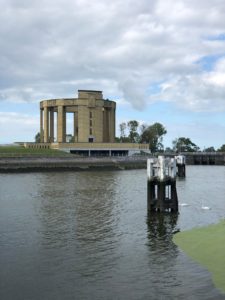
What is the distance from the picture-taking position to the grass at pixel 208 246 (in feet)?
51.4

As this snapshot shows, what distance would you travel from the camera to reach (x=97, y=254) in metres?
18.4

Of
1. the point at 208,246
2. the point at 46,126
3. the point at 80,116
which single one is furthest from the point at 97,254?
the point at 46,126

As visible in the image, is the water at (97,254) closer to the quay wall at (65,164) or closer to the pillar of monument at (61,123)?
the quay wall at (65,164)

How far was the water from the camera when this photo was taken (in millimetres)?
Answer: 13867

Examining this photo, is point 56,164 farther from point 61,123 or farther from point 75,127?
point 75,127

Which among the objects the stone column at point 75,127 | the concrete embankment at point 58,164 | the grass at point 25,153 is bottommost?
the concrete embankment at point 58,164

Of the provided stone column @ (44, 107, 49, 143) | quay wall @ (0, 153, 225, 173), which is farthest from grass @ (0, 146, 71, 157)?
stone column @ (44, 107, 49, 143)

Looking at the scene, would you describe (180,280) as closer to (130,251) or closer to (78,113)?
(130,251)

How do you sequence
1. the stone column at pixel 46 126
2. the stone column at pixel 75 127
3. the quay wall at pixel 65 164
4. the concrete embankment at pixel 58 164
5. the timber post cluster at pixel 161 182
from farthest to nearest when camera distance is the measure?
1. the stone column at pixel 75 127
2. the stone column at pixel 46 126
3. the quay wall at pixel 65 164
4. the concrete embankment at pixel 58 164
5. the timber post cluster at pixel 161 182

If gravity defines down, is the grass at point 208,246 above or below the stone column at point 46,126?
below

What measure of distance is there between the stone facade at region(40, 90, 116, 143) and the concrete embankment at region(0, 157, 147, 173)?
58.1 meters

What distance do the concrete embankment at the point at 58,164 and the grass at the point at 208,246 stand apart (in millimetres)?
72392

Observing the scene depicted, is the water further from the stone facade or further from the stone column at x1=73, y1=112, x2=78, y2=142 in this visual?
the stone column at x1=73, y1=112, x2=78, y2=142

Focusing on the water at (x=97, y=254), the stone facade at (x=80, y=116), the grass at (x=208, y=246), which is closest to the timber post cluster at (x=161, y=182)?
the water at (x=97, y=254)
